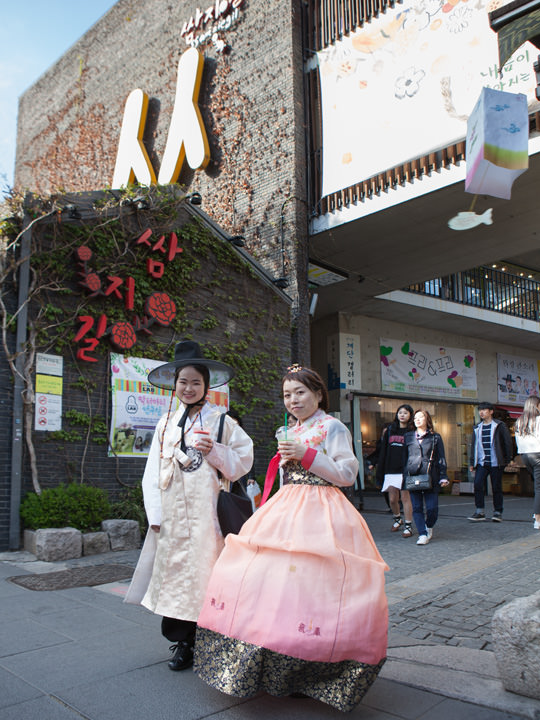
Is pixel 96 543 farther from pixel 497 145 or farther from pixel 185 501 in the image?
pixel 497 145

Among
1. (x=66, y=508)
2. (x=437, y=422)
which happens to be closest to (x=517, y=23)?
(x=66, y=508)

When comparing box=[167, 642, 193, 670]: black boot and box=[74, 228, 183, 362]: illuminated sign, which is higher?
box=[74, 228, 183, 362]: illuminated sign

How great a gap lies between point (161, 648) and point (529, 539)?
5.73 meters

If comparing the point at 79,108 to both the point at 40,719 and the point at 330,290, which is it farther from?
the point at 40,719

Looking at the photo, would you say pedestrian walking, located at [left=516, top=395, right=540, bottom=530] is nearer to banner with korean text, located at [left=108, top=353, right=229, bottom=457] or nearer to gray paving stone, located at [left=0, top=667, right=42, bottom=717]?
banner with korean text, located at [left=108, top=353, right=229, bottom=457]

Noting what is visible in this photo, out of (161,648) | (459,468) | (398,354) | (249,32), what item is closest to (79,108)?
(249,32)

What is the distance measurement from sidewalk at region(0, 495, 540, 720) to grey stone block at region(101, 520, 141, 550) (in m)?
1.04

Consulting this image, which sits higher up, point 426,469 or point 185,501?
point 185,501

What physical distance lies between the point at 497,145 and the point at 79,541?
6091mm

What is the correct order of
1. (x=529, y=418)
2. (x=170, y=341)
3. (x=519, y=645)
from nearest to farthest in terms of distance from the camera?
(x=519, y=645)
(x=529, y=418)
(x=170, y=341)

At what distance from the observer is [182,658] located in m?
3.07

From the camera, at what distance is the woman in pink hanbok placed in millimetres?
2416

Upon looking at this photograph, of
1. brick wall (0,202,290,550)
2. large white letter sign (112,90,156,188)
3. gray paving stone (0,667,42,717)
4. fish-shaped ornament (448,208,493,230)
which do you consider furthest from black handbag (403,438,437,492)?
large white letter sign (112,90,156,188)

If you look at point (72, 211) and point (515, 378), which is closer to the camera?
point (72, 211)
